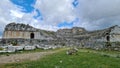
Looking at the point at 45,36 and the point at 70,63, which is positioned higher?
the point at 45,36

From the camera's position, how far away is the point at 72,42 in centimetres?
4600

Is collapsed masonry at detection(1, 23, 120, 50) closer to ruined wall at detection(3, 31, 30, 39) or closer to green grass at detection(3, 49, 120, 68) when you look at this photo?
ruined wall at detection(3, 31, 30, 39)

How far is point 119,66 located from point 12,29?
A: 4465 centimetres

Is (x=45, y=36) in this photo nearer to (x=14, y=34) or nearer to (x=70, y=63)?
(x=14, y=34)

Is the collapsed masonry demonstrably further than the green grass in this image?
Yes

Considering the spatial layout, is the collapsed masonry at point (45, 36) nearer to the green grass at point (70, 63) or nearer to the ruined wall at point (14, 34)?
the ruined wall at point (14, 34)

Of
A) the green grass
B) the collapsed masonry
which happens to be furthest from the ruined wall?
the green grass

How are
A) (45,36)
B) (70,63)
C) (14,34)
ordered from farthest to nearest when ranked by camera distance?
(45,36) → (14,34) → (70,63)

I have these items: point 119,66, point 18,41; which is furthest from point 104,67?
point 18,41

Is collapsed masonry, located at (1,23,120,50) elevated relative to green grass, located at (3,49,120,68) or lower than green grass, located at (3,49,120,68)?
elevated

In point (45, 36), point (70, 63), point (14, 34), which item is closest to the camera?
point (70, 63)

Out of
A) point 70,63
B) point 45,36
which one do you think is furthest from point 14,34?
point 70,63

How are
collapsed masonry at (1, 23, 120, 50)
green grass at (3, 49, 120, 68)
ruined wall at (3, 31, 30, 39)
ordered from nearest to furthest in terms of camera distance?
green grass at (3, 49, 120, 68)
collapsed masonry at (1, 23, 120, 50)
ruined wall at (3, 31, 30, 39)

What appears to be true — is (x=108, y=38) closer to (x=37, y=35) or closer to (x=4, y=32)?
(x=37, y=35)
